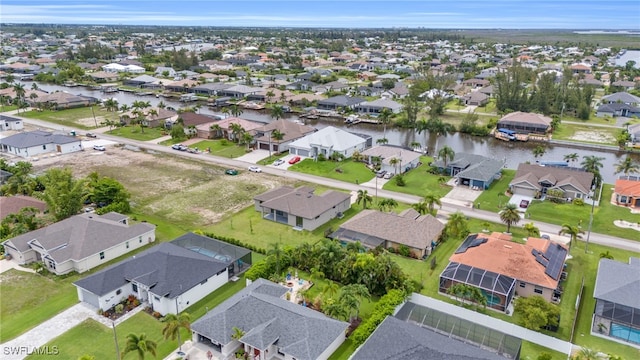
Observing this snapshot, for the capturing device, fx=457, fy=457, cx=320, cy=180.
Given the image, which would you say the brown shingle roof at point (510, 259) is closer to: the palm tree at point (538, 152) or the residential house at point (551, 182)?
the residential house at point (551, 182)

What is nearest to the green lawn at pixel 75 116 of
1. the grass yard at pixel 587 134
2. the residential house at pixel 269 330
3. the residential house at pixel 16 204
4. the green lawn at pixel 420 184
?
the residential house at pixel 16 204

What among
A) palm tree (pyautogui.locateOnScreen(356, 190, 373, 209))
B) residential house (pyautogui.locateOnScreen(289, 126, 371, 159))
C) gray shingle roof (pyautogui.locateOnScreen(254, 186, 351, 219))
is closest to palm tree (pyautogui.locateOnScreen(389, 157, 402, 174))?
residential house (pyautogui.locateOnScreen(289, 126, 371, 159))

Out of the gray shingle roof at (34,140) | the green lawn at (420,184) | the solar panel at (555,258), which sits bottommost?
the green lawn at (420,184)

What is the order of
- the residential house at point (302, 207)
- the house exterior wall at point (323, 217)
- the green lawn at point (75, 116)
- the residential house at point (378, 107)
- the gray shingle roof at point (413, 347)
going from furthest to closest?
the residential house at point (378, 107)
the green lawn at point (75, 116)
the residential house at point (302, 207)
the house exterior wall at point (323, 217)
the gray shingle roof at point (413, 347)

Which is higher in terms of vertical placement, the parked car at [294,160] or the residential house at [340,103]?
the residential house at [340,103]

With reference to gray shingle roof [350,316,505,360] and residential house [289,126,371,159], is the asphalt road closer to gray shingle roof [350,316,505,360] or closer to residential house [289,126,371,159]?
residential house [289,126,371,159]

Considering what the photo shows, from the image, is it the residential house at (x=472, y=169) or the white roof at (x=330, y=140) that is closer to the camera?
the residential house at (x=472, y=169)

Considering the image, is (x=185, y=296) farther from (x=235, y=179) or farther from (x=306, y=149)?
(x=306, y=149)
